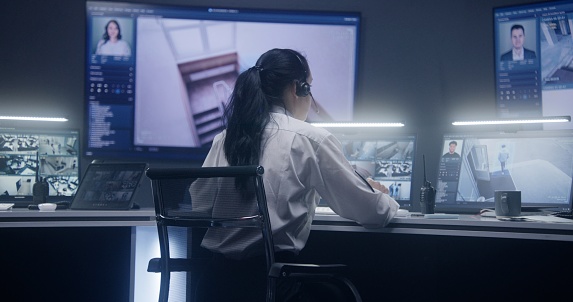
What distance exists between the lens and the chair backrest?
1.82 meters

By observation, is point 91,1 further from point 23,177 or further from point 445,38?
point 445,38

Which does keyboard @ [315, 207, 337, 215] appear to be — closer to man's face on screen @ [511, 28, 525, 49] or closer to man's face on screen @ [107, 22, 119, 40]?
man's face on screen @ [511, 28, 525, 49]

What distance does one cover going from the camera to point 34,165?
345 cm

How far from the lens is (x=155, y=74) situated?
12.0 feet

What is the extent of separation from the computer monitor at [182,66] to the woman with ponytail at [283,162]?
1.32 m

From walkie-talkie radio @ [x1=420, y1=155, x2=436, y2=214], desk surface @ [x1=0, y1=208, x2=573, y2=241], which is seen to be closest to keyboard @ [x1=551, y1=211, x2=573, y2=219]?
desk surface @ [x1=0, y1=208, x2=573, y2=241]

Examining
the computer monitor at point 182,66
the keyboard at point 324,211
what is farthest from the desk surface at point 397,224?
the computer monitor at point 182,66

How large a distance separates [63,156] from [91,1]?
34.1 inches

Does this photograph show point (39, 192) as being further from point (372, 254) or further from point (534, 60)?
point (534, 60)

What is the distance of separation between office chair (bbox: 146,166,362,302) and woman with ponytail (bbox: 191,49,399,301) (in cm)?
8

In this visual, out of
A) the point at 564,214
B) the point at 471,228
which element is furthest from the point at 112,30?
the point at 564,214

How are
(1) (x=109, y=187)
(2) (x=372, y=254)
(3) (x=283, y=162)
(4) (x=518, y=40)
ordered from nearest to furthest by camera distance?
(3) (x=283, y=162) → (2) (x=372, y=254) → (1) (x=109, y=187) → (4) (x=518, y=40)

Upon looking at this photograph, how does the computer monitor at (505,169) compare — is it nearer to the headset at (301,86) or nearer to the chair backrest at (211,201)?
the headset at (301,86)

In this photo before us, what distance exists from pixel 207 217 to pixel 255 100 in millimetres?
A: 495
